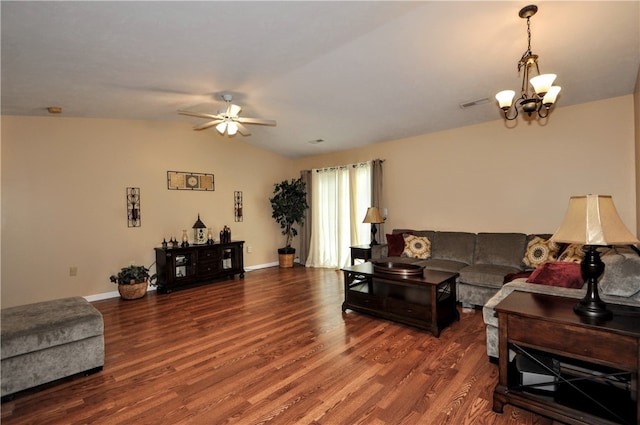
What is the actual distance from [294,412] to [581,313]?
1852 millimetres

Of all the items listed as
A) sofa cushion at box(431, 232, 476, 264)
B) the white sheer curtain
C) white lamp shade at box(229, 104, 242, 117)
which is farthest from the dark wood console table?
the white sheer curtain

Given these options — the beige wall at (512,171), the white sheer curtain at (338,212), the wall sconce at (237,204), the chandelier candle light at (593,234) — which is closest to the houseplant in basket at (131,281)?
the wall sconce at (237,204)

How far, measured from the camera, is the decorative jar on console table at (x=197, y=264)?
4.98 m

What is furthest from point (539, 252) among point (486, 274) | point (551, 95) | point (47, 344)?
point (47, 344)

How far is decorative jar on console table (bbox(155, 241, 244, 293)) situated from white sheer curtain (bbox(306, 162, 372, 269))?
6.04 feet

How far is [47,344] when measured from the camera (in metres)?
2.24

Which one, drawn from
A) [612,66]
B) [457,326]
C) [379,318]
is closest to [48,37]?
[379,318]

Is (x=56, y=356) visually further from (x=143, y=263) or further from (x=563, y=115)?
(x=563, y=115)

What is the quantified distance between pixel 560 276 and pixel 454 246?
2218 millimetres

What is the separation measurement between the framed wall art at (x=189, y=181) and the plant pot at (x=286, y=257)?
210cm

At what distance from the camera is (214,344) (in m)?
2.96

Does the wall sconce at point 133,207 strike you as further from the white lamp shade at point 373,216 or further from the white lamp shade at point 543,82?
the white lamp shade at point 543,82

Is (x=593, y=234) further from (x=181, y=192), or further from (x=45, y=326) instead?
(x=181, y=192)

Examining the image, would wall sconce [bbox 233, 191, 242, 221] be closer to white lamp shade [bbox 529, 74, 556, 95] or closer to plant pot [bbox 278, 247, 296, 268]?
plant pot [bbox 278, 247, 296, 268]
